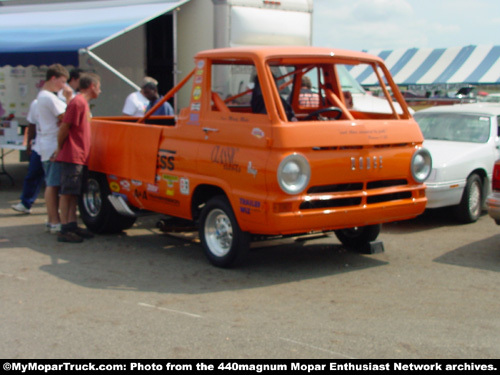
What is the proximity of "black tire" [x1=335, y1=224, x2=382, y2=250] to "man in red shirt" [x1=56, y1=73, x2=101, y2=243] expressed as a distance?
3.11 metres

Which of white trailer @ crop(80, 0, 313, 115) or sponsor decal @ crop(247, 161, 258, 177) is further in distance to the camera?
white trailer @ crop(80, 0, 313, 115)

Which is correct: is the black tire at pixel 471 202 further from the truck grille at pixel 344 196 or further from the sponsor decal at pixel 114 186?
the sponsor decal at pixel 114 186

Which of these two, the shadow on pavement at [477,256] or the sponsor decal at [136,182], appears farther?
the sponsor decal at [136,182]

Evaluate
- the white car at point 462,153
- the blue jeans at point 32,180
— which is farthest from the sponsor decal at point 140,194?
the white car at point 462,153

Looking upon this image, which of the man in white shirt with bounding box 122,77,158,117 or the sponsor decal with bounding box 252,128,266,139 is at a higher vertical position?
the man in white shirt with bounding box 122,77,158,117

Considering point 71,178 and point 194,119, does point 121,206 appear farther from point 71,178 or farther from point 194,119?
point 194,119

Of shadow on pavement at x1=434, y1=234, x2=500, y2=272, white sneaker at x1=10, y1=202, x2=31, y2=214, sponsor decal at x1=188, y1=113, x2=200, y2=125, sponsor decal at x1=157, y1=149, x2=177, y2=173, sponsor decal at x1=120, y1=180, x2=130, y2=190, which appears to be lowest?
shadow on pavement at x1=434, y1=234, x2=500, y2=272

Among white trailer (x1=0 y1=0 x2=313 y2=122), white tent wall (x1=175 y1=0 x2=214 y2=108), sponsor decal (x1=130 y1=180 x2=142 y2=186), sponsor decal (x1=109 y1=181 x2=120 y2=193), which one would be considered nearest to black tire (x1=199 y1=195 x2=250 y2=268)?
sponsor decal (x1=130 y1=180 x2=142 y2=186)

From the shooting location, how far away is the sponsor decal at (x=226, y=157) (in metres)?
6.20

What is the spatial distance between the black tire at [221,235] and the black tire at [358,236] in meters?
1.50

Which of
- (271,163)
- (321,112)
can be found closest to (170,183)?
(271,163)

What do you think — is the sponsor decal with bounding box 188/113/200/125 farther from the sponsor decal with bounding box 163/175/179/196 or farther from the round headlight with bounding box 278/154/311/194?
the round headlight with bounding box 278/154/311/194

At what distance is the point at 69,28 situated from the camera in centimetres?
1128

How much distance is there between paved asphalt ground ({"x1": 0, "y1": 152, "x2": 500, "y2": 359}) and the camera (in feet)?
14.9
